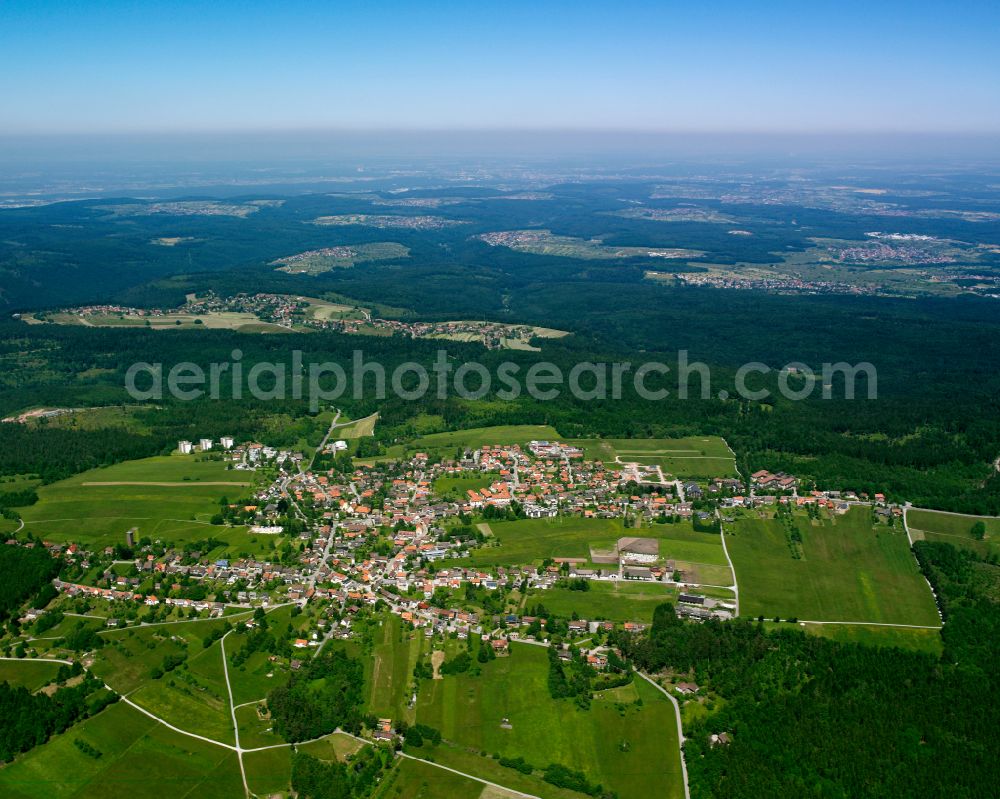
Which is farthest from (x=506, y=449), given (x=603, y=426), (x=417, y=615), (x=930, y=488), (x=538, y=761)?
(x=538, y=761)

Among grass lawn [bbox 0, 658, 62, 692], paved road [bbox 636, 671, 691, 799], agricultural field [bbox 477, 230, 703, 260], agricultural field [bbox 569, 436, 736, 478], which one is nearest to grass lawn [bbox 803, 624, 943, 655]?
paved road [bbox 636, 671, 691, 799]

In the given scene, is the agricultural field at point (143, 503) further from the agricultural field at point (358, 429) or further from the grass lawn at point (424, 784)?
the grass lawn at point (424, 784)

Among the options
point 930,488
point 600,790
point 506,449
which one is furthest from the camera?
point 506,449

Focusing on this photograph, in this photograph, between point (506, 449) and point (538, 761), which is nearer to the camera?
point (538, 761)

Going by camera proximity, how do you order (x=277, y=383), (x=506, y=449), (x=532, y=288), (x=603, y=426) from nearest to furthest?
(x=506, y=449), (x=603, y=426), (x=277, y=383), (x=532, y=288)

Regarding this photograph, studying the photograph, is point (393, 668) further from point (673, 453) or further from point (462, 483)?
point (673, 453)

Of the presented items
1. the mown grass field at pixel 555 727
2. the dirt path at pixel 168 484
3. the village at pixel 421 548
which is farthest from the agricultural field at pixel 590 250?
the mown grass field at pixel 555 727

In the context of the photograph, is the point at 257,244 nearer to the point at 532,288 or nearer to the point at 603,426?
the point at 532,288
